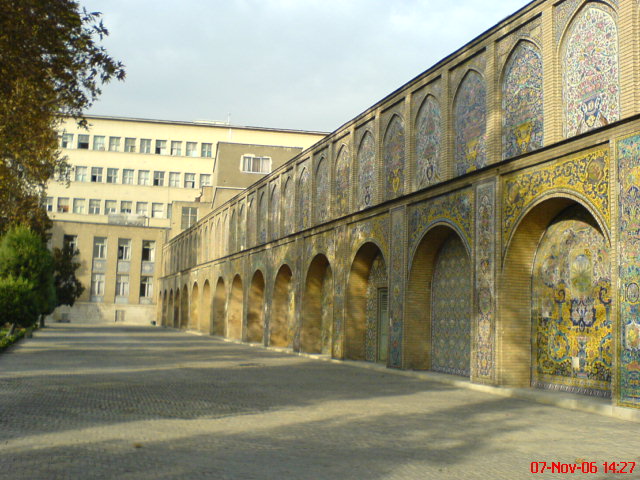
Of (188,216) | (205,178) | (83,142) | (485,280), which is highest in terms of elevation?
(83,142)

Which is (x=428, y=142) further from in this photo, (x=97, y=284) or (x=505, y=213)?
(x=97, y=284)

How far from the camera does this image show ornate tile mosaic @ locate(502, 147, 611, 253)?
11000 mm

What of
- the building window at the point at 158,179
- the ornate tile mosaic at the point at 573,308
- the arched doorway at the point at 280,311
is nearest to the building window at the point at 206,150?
the building window at the point at 158,179

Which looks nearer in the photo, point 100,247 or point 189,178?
point 100,247

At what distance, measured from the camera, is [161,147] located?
7331 centimetres

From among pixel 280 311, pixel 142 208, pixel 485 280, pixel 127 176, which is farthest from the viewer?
pixel 127 176

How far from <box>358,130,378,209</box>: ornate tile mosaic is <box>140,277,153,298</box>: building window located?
48447mm

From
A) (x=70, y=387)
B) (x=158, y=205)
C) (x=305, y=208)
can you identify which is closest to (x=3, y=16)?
(x=70, y=387)

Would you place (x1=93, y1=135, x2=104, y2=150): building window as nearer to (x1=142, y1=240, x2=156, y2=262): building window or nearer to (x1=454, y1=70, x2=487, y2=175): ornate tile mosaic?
(x1=142, y1=240, x2=156, y2=262): building window

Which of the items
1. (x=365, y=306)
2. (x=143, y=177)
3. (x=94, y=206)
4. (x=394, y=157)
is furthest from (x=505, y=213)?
(x=94, y=206)

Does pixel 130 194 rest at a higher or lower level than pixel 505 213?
higher

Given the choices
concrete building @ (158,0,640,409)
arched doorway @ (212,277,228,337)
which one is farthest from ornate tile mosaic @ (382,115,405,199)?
arched doorway @ (212,277,228,337)

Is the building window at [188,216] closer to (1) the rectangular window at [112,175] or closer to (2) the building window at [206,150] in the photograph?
(2) the building window at [206,150]

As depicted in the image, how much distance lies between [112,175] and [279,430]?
67705 mm
